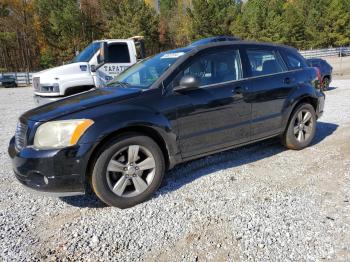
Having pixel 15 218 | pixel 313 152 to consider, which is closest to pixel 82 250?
pixel 15 218

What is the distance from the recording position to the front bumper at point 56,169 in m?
3.18

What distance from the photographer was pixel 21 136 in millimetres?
3477

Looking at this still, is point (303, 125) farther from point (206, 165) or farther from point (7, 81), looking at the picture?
point (7, 81)

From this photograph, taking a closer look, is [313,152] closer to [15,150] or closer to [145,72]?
[145,72]

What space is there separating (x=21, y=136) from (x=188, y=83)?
6.25ft

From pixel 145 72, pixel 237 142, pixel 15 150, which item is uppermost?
pixel 145 72

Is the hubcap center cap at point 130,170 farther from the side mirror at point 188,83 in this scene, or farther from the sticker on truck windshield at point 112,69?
the sticker on truck windshield at point 112,69

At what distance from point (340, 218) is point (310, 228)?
0.39m

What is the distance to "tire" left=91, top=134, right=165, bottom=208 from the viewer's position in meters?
3.37

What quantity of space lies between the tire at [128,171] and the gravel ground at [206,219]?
0.15 m

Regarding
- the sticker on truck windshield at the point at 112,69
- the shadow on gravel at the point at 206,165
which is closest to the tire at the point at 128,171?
the shadow on gravel at the point at 206,165

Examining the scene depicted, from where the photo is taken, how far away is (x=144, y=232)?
3.08 metres

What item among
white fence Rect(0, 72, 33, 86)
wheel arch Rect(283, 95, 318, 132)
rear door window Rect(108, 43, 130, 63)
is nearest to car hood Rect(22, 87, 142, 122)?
wheel arch Rect(283, 95, 318, 132)

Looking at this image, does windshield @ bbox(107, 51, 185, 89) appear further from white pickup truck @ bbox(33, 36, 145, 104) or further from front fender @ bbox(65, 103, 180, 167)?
white pickup truck @ bbox(33, 36, 145, 104)
